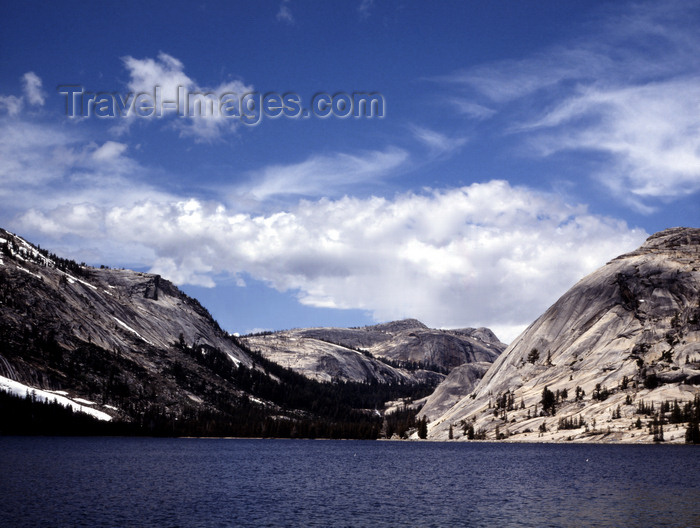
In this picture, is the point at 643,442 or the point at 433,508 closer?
the point at 433,508

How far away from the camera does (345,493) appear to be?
3595 inches

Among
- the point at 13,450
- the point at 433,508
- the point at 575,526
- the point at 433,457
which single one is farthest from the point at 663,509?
the point at 13,450

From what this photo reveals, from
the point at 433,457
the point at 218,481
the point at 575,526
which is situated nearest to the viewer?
the point at 575,526

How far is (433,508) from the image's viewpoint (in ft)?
249

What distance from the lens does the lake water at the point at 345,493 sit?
66.8 meters

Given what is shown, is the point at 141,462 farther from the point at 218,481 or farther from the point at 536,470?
the point at 536,470

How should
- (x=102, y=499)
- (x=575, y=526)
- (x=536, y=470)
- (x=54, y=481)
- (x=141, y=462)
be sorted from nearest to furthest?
(x=575, y=526)
(x=102, y=499)
(x=54, y=481)
(x=536, y=470)
(x=141, y=462)

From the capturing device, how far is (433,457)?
172625 millimetres

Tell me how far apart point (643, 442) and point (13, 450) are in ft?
563

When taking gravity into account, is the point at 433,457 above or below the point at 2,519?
below

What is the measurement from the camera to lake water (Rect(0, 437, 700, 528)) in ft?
219

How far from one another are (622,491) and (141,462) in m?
99.5

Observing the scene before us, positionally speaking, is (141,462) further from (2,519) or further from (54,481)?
(2,519)

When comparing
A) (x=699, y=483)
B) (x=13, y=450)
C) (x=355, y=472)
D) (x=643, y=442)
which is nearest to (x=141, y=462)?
(x=13, y=450)
